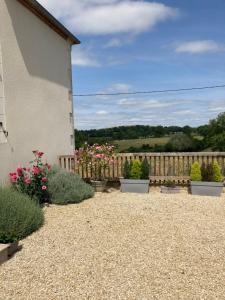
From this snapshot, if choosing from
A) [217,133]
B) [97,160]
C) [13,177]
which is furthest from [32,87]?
[217,133]

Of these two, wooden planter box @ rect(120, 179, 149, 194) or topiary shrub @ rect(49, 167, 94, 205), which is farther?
wooden planter box @ rect(120, 179, 149, 194)

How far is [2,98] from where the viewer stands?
18.4ft

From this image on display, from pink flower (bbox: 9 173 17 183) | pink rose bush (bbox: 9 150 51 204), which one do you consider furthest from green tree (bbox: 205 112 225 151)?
pink flower (bbox: 9 173 17 183)

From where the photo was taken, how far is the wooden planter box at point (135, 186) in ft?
23.9

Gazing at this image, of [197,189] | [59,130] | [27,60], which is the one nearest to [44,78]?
[27,60]

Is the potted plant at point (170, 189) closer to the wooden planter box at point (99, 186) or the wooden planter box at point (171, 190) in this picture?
the wooden planter box at point (171, 190)

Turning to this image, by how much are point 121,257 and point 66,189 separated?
10.2 ft

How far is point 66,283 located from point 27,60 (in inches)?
202

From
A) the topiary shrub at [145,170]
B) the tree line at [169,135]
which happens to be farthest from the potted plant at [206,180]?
the tree line at [169,135]

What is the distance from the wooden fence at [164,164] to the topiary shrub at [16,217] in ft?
11.0

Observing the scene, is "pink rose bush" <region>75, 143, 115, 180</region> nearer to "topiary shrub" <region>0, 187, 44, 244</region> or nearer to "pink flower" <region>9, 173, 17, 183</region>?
"pink flower" <region>9, 173, 17, 183</region>

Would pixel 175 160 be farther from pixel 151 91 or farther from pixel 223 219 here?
pixel 151 91

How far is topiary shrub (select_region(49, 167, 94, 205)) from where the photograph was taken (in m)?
6.17

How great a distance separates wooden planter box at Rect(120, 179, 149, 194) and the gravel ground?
61.1 inches
